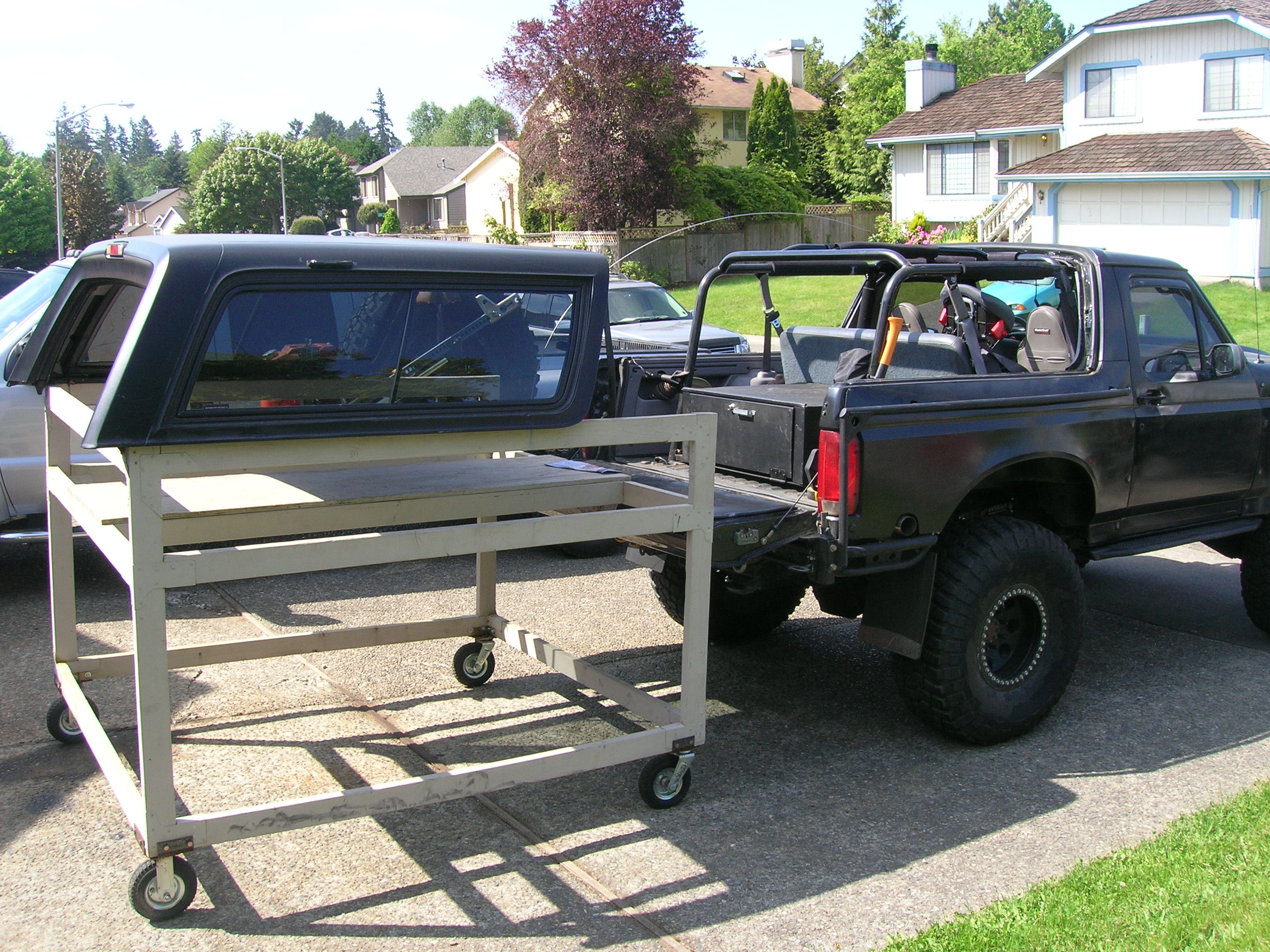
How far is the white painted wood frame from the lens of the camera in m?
3.52

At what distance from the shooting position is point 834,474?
4637 mm

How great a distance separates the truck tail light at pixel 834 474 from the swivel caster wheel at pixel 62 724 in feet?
10.5

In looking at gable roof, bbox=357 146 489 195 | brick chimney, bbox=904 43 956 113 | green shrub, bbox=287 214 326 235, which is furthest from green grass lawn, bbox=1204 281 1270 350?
gable roof, bbox=357 146 489 195

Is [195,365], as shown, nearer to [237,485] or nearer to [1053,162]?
[237,485]

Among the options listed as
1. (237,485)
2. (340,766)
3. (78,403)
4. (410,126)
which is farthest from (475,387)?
(410,126)

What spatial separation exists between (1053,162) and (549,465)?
28.8 metres

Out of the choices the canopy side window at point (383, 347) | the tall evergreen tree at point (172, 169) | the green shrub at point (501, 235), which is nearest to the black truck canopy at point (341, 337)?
the canopy side window at point (383, 347)

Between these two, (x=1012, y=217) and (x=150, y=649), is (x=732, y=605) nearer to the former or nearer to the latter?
(x=150, y=649)

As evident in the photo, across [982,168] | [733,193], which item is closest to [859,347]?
[982,168]

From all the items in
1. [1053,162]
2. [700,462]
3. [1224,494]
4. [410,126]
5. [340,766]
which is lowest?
[340,766]

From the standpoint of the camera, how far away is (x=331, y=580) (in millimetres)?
7824

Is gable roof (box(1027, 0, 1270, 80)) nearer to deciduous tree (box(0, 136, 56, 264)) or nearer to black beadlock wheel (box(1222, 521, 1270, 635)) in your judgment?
black beadlock wheel (box(1222, 521, 1270, 635))

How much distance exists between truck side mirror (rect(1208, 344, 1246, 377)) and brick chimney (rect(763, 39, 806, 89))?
170 feet

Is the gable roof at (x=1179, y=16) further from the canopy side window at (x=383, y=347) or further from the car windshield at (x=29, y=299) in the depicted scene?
the canopy side window at (x=383, y=347)
